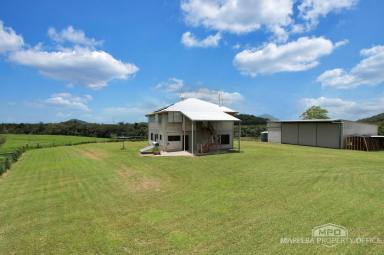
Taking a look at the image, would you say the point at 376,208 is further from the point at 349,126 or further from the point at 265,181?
the point at 349,126

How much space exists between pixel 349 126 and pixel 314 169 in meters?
17.7

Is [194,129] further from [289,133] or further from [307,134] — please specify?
[289,133]

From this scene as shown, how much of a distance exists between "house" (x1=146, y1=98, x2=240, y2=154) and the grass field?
35.2 feet

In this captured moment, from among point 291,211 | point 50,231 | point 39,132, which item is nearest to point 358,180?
point 291,211

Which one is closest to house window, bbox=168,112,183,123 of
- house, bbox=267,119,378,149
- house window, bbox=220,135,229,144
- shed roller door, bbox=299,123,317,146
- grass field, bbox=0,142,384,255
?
house window, bbox=220,135,229,144

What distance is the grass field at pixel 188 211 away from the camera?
202 inches

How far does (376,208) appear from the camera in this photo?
6926mm

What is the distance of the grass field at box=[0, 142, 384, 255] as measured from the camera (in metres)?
5.12

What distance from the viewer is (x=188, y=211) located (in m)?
7.05

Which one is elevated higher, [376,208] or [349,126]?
[349,126]

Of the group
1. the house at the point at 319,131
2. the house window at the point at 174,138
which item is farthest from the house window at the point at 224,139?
the house at the point at 319,131

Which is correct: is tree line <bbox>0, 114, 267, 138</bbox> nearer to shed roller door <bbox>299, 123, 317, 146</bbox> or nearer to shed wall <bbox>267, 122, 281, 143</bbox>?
shed wall <bbox>267, 122, 281, 143</bbox>

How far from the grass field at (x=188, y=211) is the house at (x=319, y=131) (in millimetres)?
15219

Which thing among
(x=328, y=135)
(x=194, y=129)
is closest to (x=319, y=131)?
(x=328, y=135)
